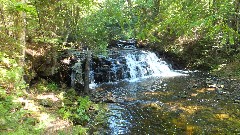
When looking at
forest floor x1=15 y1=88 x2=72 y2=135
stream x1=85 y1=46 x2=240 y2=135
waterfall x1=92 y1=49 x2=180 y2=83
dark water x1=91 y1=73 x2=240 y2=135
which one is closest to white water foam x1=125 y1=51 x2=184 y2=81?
waterfall x1=92 y1=49 x2=180 y2=83

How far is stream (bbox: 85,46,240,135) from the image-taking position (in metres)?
7.31

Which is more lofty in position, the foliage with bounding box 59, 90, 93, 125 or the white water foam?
the white water foam

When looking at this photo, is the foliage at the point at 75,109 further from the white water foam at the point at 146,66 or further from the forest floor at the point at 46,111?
the white water foam at the point at 146,66

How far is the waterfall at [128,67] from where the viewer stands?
15.2 metres

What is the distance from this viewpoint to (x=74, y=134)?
6.06 meters

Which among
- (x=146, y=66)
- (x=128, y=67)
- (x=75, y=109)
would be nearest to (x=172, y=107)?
(x=75, y=109)

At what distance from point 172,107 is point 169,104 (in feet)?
1.35

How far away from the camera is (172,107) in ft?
30.3

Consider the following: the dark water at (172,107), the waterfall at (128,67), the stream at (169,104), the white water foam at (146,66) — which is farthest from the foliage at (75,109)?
the white water foam at (146,66)

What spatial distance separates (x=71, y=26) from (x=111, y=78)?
19.9 ft

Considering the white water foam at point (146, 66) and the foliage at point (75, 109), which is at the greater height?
the white water foam at point (146, 66)

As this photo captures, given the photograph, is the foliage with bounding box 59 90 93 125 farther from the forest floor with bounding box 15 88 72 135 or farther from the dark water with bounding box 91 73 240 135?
the dark water with bounding box 91 73 240 135

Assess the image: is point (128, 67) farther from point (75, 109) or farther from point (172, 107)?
point (75, 109)

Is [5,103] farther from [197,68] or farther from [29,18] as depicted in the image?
[197,68]
